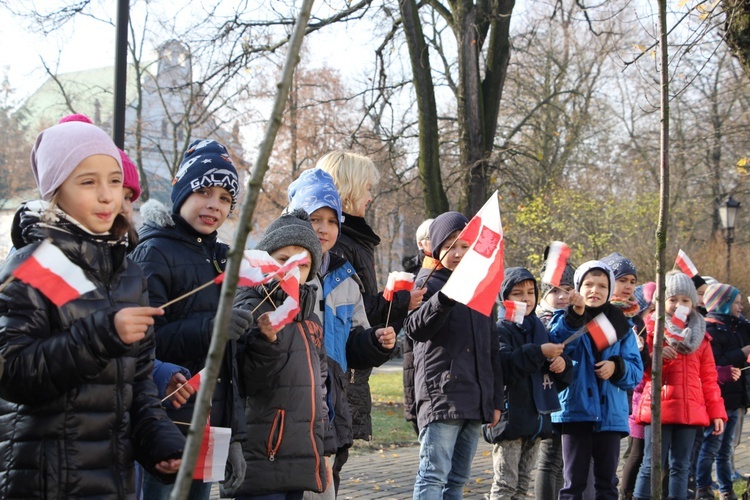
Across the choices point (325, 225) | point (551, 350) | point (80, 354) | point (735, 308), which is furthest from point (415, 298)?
point (735, 308)

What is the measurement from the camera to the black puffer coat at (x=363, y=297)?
16.4 feet

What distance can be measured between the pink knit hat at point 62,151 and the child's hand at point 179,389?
0.94 m

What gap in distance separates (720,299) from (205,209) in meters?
6.31

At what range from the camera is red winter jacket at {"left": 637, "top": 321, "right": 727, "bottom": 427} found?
6645 mm

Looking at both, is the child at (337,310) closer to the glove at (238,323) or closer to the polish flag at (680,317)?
the glove at (238,323)

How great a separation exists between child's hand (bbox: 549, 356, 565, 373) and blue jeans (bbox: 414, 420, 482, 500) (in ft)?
2.40

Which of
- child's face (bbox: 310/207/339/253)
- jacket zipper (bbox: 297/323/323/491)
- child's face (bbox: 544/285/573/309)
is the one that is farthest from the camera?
child's face (bbox: 544/285/573/309)

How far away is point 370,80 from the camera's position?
1398 centimetres

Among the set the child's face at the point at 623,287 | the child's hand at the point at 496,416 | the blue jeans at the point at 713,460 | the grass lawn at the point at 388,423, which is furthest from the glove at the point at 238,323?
the grass lawn at the point at 388,423

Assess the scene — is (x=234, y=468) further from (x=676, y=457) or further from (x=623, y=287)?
(x=676, y=457)

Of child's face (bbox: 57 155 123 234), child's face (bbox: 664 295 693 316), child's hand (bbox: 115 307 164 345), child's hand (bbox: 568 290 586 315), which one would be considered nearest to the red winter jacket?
child's face (bbox: 664 295 693 316)

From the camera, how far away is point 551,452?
6.25 m

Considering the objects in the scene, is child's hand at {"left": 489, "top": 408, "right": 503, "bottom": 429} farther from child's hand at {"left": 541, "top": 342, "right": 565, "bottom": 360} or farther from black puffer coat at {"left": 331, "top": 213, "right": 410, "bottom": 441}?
black puffer coat at {"left": 331, "top": 213, "right": 410, "bottom": 441}

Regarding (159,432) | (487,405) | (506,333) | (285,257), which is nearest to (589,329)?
(506,333)
